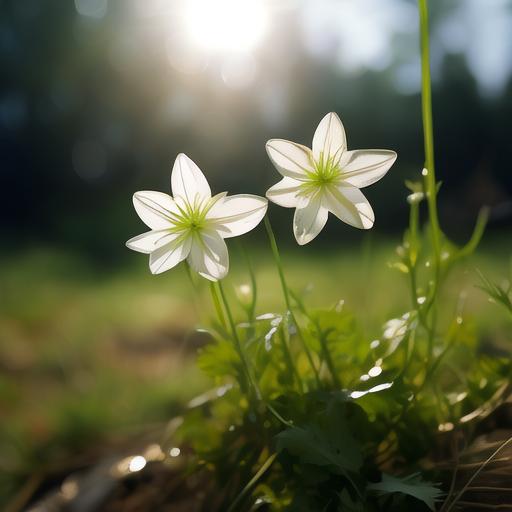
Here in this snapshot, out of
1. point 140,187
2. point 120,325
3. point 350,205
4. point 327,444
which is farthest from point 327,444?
point 140,187

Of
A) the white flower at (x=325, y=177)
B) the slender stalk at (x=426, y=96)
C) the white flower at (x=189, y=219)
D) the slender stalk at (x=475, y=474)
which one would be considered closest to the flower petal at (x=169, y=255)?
the white flower at (x=189, y=219)

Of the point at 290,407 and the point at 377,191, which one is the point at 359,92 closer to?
the point at 377,191

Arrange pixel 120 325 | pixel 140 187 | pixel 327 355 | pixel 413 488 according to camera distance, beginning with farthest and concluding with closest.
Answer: pixel 140 187
pixel 120 325
pixel 327 355
pixel 413 488

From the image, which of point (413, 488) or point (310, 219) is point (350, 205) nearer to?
point (310, 219)

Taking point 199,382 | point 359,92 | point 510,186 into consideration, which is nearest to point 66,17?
point 359,92

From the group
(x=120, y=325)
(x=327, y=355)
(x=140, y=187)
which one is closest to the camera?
(x=327, y=355)

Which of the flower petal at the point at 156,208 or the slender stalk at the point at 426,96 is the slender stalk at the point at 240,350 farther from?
the slender stalk at the point at 426,96

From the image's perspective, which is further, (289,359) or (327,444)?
(289,359)

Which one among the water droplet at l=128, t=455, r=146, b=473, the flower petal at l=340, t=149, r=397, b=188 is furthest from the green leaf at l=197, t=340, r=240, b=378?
the flower petal at l=340, t=149, r=397, b=188

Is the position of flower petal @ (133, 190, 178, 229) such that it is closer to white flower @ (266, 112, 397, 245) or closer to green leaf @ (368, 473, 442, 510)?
white flower @ (266, 112, 397, 245)
